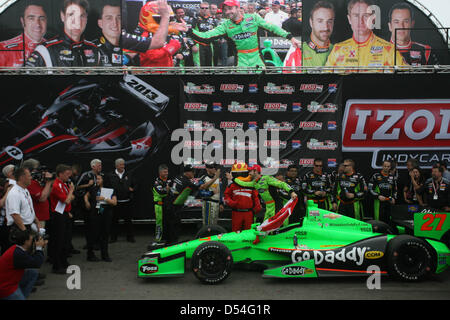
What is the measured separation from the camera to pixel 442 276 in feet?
22.9

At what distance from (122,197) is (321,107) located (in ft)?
15.8

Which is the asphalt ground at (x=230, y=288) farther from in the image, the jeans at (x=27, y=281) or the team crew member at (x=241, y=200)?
the jeans at (x=27, y=281)

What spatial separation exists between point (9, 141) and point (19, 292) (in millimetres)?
6490

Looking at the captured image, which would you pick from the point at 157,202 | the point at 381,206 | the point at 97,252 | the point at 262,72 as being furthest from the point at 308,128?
the point at 97,252

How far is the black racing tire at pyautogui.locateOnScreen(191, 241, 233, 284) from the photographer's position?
21.8 feet

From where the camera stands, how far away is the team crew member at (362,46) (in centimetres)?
1274

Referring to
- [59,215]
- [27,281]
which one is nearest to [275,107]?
[59,215]

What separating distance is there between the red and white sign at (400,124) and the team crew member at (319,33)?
296 cm

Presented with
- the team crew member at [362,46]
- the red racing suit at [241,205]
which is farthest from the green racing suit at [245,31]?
the red racing suit at [241,205]

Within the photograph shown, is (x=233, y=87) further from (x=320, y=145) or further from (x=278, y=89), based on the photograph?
(x=320, y=145)

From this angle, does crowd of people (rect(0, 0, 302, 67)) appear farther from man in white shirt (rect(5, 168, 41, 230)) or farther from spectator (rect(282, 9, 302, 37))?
man in white shirt (rect(5, 168, 41, 230))

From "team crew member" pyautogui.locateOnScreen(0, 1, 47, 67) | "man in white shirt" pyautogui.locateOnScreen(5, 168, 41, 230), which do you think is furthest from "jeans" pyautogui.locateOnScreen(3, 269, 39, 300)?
"team crew member" pyautogui.locateOnScreen(0, 1, 47, 67)

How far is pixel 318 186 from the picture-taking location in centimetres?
938

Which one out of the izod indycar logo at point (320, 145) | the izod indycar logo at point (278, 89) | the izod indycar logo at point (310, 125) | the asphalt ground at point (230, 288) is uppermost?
the izod indycar logo at point (278, 89)
